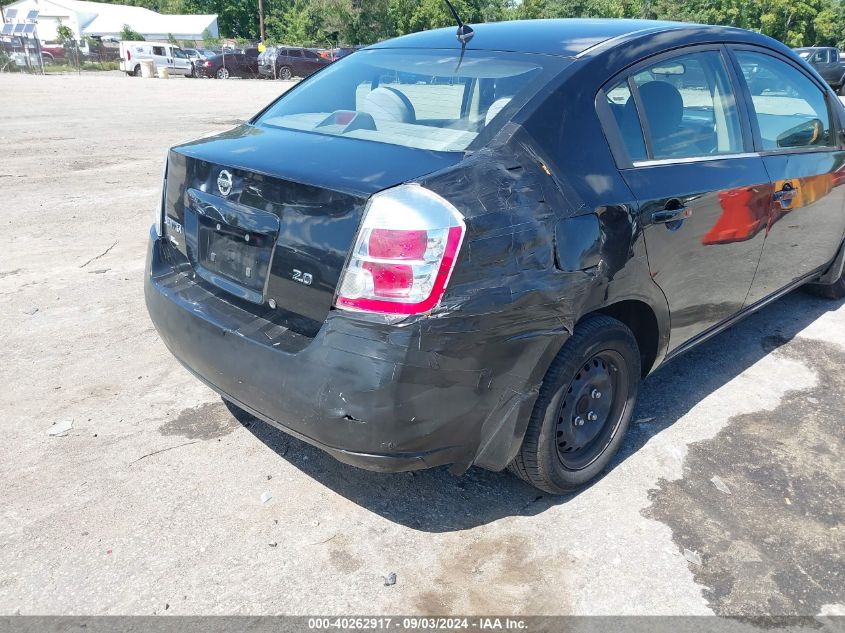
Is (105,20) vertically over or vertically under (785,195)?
over

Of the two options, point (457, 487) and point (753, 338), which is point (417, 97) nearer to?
point (457, 487)

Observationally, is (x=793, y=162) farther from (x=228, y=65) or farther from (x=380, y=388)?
(x=228, y=65)

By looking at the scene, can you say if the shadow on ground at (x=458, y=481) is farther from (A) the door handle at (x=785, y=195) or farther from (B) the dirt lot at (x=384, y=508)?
(A) the door handle at (x=785, y=195)

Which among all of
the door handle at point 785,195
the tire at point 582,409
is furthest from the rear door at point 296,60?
the tire at point 582,409

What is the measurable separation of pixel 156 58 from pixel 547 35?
131ft

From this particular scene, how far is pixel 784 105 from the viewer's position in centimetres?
402

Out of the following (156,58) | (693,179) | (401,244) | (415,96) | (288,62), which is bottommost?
(401,244)

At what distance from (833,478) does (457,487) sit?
1.70 meters

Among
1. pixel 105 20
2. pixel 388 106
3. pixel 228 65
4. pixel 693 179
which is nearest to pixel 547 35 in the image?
pixel 388 106

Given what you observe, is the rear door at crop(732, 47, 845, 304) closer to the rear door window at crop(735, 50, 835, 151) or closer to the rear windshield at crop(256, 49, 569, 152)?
the rear door window at crop(735, 50, 835, 151)

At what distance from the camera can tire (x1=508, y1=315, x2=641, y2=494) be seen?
2646mm

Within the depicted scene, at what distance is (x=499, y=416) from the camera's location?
2.45 metres

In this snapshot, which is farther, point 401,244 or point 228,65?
point 228,65

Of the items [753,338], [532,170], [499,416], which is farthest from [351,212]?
[753,338]
